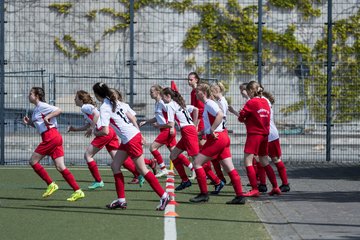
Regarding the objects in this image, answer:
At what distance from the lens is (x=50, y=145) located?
14977 mm

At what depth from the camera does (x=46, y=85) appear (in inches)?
927

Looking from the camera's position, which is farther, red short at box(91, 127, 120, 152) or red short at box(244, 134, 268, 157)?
red short at box(91, 127, 120, 152)

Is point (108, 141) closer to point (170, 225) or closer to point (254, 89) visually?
point (254, 89)

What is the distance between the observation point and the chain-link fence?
22.5 meters

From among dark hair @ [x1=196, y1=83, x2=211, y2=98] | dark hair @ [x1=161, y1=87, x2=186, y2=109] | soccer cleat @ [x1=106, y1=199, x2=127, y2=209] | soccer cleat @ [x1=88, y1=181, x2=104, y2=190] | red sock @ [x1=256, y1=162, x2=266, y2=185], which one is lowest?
soccer cleat @ [x1=88, y1=181, x2=104, y2=190]

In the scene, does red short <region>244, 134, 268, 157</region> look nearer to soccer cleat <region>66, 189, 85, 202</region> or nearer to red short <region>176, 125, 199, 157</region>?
red short <region>176, 125, 199, 157</region>

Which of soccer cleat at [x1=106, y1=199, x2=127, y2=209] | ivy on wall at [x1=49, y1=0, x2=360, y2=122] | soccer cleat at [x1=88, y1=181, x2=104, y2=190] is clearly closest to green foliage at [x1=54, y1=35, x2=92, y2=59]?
ivy on wall at [x1=49, y1=0, x2=360, y2=122]

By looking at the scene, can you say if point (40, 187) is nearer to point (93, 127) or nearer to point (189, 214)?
point (93, 127)

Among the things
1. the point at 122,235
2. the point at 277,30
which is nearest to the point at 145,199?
the point at 122,235

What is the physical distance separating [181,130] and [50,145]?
2589 mm

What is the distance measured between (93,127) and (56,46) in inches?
430

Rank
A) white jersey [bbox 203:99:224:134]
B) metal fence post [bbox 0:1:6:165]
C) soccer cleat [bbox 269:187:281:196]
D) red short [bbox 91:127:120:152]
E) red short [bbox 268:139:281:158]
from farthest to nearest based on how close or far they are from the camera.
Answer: metal fence post [bbox 0:1:6:165] < red short [bbox 91:127:120:152] < red short [bbox 268:139:281:158] < soccer cleat [bbox 269:187:281:196] < white jersey [bbox 203:99:224:134]

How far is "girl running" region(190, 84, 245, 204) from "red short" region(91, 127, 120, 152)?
276cm

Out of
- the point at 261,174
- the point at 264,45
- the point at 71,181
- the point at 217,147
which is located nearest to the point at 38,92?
the point at 71,181
